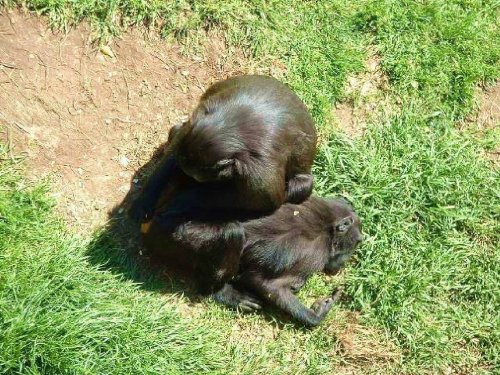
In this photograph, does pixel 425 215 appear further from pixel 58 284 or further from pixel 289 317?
pixel 58 284

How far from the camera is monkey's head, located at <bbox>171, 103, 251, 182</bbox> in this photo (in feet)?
14.6

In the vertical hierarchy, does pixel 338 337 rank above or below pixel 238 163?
below

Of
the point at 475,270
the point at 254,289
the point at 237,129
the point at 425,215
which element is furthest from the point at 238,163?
the point at 475,270

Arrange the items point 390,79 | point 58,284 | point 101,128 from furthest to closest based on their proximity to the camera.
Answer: point 390,79 → point 101,128 → point 58,284

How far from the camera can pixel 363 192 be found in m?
5.77

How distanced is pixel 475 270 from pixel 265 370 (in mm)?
2020

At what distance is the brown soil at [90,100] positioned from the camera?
547cm

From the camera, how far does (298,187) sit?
5.20m

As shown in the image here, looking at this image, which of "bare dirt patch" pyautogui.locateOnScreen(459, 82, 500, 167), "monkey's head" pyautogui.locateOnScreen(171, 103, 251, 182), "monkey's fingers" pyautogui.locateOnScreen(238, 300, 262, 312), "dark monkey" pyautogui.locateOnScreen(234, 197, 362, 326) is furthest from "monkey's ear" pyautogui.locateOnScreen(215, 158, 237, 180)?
"bare dirt patch" pyautogui.locateOnScreen(459, 82, 500, 167)

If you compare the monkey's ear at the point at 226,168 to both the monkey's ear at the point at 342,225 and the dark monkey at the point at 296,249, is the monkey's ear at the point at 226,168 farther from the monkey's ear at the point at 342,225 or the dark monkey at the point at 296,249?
the monkey's ear at the point at 342,225

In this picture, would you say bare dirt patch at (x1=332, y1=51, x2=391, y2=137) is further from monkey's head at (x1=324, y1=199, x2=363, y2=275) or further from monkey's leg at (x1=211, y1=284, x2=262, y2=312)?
monkey's leg at (x1=211, y1=284, x2=262, y2=312)

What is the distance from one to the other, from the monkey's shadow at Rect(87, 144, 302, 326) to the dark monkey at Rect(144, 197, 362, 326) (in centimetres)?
15

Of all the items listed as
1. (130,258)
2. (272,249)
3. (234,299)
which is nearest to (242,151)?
(272,249)

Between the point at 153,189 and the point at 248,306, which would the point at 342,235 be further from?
the point at 153,189
